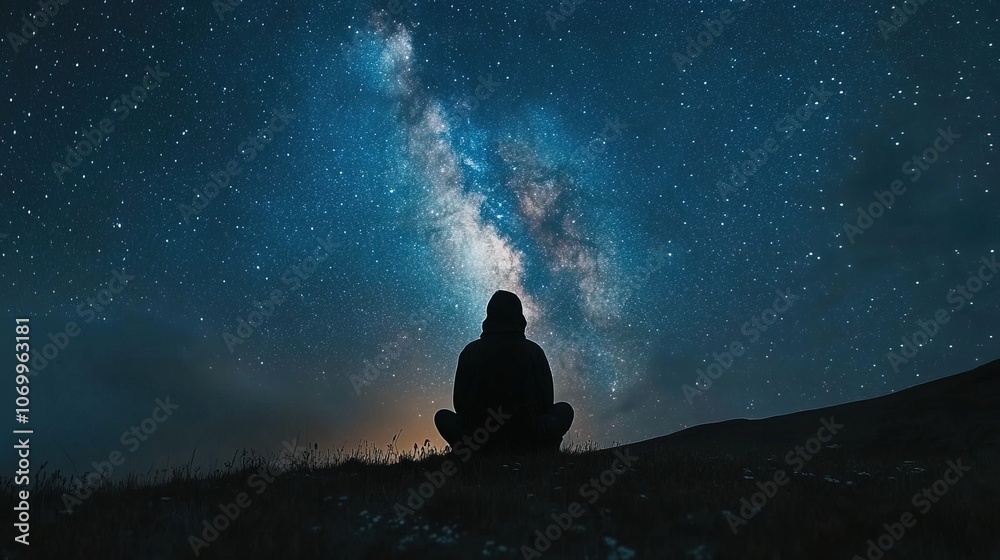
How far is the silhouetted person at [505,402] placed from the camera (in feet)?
40.1

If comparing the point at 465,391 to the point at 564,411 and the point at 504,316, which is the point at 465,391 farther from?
the point at 564,411

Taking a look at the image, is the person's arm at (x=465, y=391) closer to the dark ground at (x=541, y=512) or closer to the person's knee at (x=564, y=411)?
the dark ground at (x=541, y=512)

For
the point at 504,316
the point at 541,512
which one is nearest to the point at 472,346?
the point at 504,316

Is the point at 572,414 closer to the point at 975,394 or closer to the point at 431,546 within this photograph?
the point at 431,546

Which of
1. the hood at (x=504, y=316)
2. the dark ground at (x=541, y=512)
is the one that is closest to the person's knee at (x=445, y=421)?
the dark ground at (x=541, y=512)

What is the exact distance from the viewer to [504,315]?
13.2 metres

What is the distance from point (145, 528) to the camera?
23.2 feet

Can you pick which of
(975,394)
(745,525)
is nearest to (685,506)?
(745,525)

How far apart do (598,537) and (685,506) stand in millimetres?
1532

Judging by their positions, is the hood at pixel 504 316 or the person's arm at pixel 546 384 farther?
the hood at pixel 504 316

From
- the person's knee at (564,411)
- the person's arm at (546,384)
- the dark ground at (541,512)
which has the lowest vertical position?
the dark ground at (541,512)

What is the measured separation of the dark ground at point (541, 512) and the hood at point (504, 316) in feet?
9.68

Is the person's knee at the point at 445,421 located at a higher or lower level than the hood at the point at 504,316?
lower

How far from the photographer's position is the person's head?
13180 millimetres
